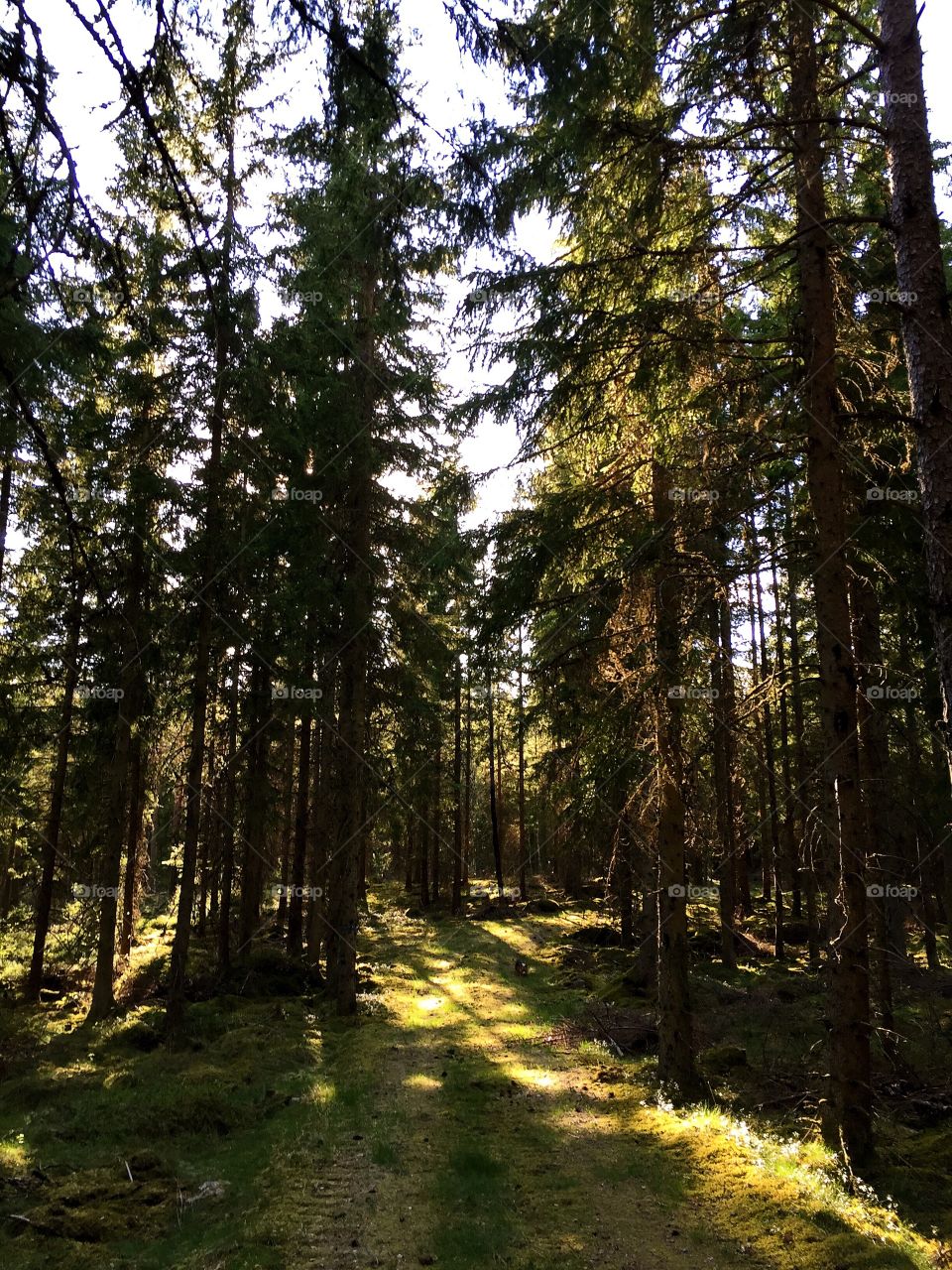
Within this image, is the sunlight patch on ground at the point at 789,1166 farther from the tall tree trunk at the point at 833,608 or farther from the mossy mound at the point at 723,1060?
the mossy mound at the point at 723,1060

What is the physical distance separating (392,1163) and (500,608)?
6.80 m

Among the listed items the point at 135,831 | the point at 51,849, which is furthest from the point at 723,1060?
the point at 51,849

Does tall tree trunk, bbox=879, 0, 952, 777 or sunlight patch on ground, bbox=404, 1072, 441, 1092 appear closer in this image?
tall tree trunk, bbox=879, 0, 952, 777

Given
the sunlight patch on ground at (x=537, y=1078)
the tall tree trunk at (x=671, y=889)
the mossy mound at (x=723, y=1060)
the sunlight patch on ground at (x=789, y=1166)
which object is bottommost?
the sunlight patch on ground at (x=537, y=1078)

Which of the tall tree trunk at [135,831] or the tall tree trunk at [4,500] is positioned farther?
the tall tree trunk at [135,831]

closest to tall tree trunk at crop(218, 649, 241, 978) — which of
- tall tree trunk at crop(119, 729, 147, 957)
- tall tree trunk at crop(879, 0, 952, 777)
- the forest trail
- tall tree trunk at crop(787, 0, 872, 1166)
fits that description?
tall tree trunk at crop(119, 729, 147, 957)

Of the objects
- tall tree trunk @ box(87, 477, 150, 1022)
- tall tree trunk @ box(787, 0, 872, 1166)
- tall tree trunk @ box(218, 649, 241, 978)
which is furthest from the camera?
tall tree trunk @ box(218, 649, 241, 978)

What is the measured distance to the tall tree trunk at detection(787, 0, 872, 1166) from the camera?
23.3ft

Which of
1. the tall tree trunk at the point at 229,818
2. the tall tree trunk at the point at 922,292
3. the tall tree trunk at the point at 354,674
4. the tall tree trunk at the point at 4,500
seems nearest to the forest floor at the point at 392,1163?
the tall tree trunk at the point at 354,674

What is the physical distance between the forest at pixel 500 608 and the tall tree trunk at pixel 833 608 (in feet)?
0.14

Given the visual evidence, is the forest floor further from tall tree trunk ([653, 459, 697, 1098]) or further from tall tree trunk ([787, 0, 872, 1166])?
tall tree trunk ([787, 0, 872, 1166])

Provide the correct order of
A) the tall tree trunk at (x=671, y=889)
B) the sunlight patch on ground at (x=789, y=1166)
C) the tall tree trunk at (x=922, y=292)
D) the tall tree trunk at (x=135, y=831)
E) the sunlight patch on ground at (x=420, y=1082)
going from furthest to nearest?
1. the tall tree trunk at (x=135, y=831)
2. the sunlight patch on ground at (x=420, y=1082)
3. the tall tree trunk at (x=671, y=889)
4. the sunlight patch on ground at (x=789, y=1166)
5. the tall tree trunk at (x=922, y=292)

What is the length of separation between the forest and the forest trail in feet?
0.23

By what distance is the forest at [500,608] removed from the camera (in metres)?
5.68
